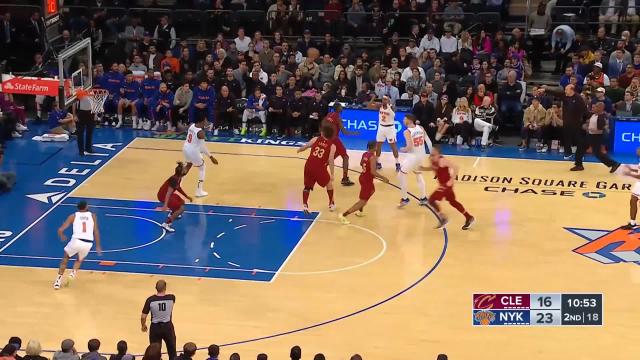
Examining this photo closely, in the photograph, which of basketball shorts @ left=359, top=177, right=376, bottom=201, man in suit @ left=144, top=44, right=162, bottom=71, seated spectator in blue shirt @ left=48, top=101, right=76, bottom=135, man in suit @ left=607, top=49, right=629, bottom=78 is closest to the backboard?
seated spectator in blue shirt @ left=48, top=101, right=76, bottom=135

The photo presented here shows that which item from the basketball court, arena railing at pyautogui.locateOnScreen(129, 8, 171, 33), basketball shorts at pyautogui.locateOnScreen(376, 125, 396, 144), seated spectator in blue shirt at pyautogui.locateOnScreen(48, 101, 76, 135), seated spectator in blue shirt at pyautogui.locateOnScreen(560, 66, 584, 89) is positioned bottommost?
the basketball court

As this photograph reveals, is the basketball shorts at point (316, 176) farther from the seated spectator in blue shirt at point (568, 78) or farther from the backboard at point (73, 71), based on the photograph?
the seated spectator in blue shirt at point (568, 78)

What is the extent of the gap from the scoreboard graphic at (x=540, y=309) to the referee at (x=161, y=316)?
4.43 metres

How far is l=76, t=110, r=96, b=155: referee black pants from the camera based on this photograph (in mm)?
26641

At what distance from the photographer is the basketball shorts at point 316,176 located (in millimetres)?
22438

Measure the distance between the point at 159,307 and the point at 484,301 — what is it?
4.63 m

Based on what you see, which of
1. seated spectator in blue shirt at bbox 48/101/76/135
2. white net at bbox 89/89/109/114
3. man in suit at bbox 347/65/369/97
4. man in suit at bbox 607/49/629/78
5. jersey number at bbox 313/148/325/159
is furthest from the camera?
man in suit at bbox 347/65/369/97

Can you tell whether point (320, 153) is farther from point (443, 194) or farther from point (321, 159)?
point (443, 194)

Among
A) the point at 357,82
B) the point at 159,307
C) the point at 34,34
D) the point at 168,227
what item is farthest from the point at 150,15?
the point at 159,307

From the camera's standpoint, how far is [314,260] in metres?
20.5

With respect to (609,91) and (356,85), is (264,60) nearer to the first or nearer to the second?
(356,85)

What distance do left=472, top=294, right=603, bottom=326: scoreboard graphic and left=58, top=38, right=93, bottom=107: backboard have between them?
14.8 metres

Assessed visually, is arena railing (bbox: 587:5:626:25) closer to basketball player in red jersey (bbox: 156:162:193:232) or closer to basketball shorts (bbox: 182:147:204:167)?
basketball shorts (bbox: 182:147:204:167)

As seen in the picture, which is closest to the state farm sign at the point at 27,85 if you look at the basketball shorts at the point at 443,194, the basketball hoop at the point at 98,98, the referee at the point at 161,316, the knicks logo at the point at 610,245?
the basketball hoop at the point at 98,98
